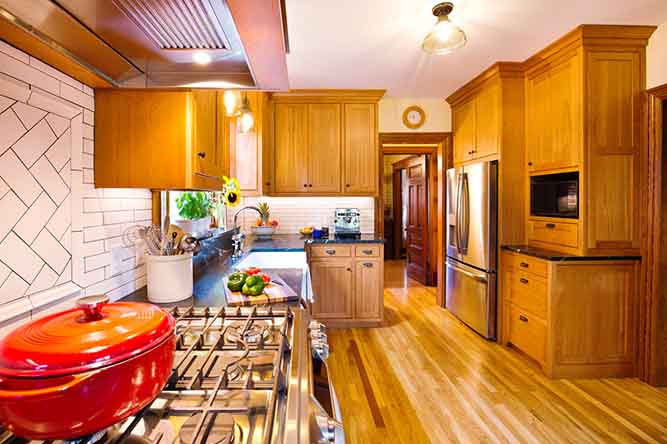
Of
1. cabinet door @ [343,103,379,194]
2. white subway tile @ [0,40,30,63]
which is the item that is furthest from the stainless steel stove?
cabinet door @ [343,103,379,194]

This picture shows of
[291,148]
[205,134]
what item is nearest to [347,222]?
[291,148]

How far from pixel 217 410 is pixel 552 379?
2800mm

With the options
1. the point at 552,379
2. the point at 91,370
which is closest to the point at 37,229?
the point at 91,370

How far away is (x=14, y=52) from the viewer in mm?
917

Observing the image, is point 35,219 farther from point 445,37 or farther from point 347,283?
point 347,283

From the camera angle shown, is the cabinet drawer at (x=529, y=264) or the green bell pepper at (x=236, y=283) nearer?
the green bell pepper at (x=236, y=283)

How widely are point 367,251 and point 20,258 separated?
2.87m

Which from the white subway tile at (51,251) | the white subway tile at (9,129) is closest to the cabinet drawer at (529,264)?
the white subway tile at (51,251)

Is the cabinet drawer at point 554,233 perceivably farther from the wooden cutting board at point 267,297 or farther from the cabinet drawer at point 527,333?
the wooden cutting board at point 267,297

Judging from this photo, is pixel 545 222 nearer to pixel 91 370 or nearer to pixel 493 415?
pixel 493 415

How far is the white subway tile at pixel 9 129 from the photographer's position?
2.96 ft

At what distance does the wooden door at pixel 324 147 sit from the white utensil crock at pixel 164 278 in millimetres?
2669

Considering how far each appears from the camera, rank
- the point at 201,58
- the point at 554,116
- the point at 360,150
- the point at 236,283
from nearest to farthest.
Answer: the point at 201,58 < the point at 236,283 < the point at 554,116 < the point at 360,150

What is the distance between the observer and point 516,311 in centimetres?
295
